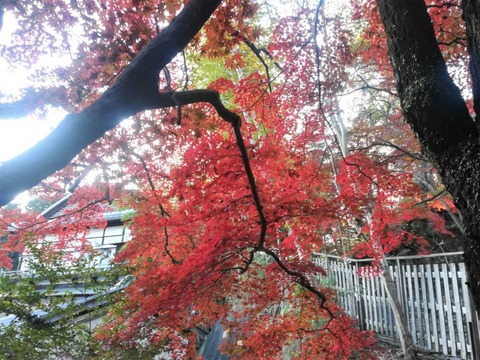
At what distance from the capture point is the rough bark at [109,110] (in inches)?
66.8

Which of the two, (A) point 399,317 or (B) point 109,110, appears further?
(A) point 399,317

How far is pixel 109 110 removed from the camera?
195cm

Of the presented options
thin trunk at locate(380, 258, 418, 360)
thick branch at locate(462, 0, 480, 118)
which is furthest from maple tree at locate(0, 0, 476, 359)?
thick branch at locate(462, 0, 480, 118)

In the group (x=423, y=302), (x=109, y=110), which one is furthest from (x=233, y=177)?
(x=423, y=302)

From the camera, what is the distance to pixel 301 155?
5.98 meters

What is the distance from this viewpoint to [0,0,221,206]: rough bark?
1697 millimetres

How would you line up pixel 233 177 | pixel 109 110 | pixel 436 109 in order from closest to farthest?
pixel 436 109 < pixel 109 110 < pixel 233 177

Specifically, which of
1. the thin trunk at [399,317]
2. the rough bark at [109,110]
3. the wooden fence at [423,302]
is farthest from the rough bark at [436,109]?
the thin trunk at [399,317]

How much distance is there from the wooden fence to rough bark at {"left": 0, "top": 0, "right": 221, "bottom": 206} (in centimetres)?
366

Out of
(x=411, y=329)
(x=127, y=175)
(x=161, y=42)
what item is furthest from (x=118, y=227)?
(x=161, y=42)

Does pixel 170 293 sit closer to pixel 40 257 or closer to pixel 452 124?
pixel 40 257

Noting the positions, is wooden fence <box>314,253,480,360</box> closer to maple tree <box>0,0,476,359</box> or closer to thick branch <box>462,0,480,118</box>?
maple tree <box>0,0,476,359</box>

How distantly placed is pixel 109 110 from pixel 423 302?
19.8 ft

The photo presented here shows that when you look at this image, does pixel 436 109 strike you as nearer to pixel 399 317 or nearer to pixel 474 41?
pixel 474 41
